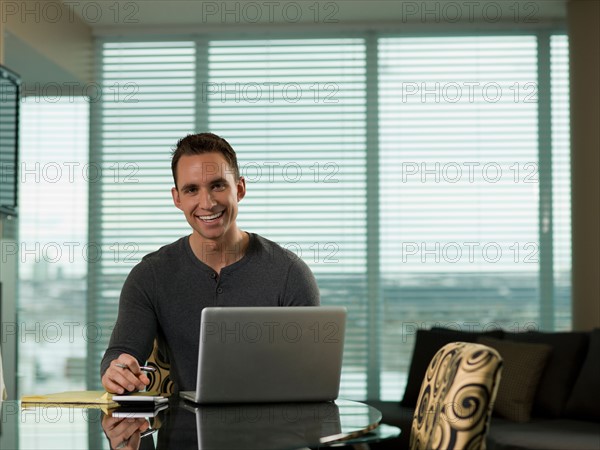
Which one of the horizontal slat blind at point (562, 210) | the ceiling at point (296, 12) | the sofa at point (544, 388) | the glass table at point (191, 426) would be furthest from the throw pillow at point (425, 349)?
the glass table at point (191, 426)

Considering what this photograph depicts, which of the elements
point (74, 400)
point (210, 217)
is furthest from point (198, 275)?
point (74, 400)

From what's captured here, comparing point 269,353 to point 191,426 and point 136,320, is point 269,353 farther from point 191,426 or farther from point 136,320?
point 136,320

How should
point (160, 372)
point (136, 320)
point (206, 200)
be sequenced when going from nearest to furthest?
point (136, 320) < point (206, 200) < point (160, 372)

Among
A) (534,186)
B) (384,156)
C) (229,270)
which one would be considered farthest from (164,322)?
(534,186)

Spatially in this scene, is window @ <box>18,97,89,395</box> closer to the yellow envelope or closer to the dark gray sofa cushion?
the dark gray sofa cushion

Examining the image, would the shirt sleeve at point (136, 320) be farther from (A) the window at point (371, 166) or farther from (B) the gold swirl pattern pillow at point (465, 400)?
(A) the window at point (371, 166)

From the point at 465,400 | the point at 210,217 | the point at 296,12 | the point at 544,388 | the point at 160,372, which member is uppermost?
the point at 296,12

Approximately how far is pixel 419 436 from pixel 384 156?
143 inches

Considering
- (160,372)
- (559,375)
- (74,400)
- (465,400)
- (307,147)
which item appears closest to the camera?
(465,400)

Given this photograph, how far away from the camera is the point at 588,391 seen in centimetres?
416

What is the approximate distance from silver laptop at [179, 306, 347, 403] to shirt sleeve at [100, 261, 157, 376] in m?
0.42

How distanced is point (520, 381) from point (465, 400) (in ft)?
8.75

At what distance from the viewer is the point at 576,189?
516 centimetres

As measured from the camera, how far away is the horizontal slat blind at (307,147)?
5.46 m
